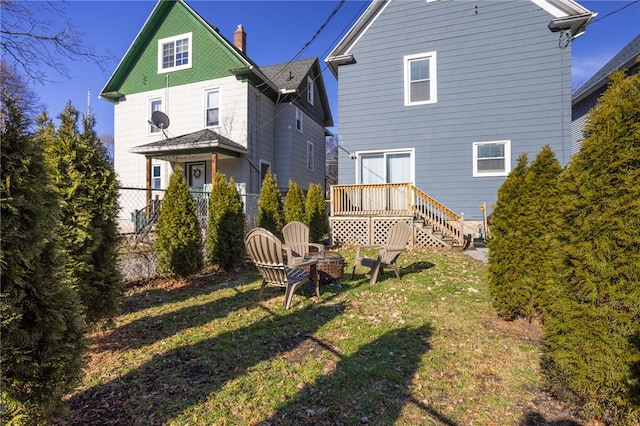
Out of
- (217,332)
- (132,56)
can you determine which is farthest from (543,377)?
(132,56)

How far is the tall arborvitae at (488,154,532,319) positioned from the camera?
3.96 metres

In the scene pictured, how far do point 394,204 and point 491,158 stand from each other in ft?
11.6

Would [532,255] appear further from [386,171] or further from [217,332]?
[386,171]

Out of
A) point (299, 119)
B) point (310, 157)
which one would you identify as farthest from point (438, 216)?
point (310, 157)

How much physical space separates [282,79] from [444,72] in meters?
8.41

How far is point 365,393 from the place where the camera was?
2709 millimetres

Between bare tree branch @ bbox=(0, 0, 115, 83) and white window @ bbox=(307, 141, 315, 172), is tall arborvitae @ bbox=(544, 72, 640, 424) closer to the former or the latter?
bare tree branch @ bbox=(0, 0, 115, 83)

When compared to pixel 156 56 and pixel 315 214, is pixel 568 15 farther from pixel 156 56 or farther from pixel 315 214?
pixel 156 56

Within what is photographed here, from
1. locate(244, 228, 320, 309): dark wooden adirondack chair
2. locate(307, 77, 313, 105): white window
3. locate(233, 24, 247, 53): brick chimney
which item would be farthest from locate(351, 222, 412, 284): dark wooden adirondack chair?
locate(233, 24, 247, 53): brick chimney

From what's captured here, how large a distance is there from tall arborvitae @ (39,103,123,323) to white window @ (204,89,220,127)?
10468 mm

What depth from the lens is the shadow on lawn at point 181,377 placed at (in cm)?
248

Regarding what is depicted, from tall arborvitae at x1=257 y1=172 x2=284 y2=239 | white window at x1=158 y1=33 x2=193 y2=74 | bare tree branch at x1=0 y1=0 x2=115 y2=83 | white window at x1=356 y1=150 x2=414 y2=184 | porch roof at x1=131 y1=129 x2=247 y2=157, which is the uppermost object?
white window at x1=158 y1=33 x2=193 y2=74

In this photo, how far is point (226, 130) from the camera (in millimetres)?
13633

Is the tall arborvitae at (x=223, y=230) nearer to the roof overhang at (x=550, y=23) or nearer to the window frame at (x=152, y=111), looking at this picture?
the roof overhang at (x=550, y=23)
